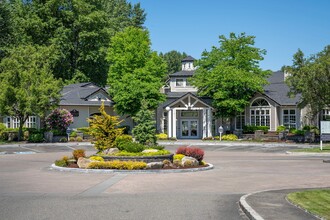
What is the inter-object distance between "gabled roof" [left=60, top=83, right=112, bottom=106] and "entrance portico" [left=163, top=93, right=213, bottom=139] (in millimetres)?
8029

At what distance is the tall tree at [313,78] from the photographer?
129ft

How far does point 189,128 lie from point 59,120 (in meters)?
15.7

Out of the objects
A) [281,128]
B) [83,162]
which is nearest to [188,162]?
[83,162]

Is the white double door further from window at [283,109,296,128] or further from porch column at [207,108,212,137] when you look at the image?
window at [283,109,296,128]

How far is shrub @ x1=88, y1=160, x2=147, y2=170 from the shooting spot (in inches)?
811

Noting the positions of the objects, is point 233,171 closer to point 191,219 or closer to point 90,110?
point 191,219

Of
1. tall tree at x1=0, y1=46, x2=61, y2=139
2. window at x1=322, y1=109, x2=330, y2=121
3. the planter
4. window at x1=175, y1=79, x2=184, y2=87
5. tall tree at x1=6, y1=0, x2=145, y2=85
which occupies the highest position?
tall tree at x1=6, y1=0, x2=145, y2=85

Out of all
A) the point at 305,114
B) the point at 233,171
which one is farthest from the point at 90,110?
the point at 233,171

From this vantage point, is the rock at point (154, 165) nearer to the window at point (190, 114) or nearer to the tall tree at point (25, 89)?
the tall tree at point (25, 89)

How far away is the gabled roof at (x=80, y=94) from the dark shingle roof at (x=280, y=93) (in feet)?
64.1

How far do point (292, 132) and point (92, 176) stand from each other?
33.2 meters

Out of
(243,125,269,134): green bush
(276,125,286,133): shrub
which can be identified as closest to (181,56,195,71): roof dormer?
A: (243,125,269,134): green bush

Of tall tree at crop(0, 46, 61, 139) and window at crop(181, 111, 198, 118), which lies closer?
tall tree at crop(0, 46, 61, 139)

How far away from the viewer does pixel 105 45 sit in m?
68.0
